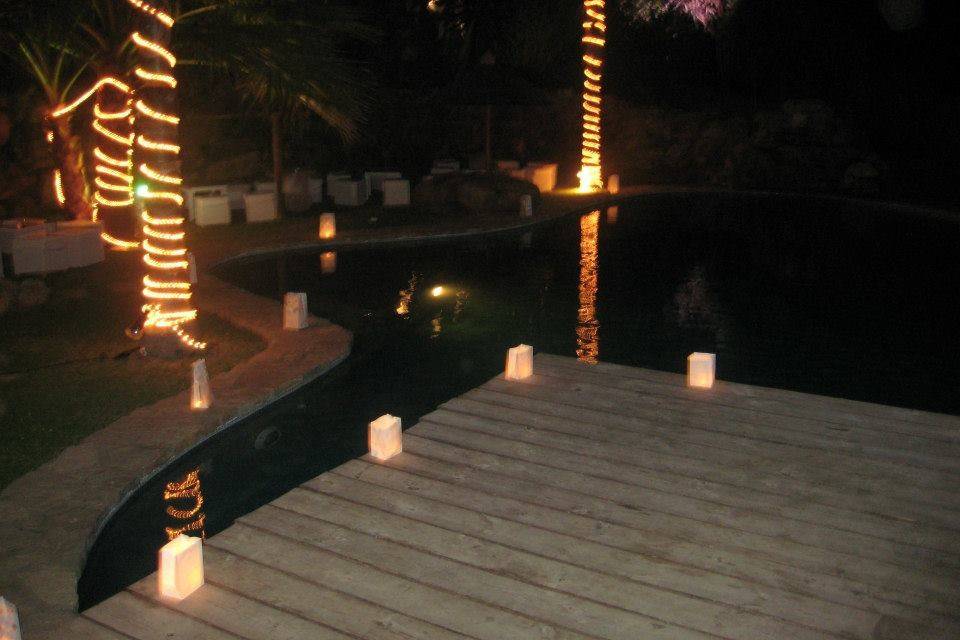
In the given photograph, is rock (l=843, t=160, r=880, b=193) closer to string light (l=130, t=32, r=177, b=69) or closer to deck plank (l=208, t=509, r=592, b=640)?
string light (l=130, t=32, r=177, b=69)

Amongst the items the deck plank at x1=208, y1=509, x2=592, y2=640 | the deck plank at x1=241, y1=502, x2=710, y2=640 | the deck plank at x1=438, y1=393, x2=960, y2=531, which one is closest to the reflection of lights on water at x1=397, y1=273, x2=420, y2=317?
the deck plank at x1=438, y1=393, x2=960, y2=531

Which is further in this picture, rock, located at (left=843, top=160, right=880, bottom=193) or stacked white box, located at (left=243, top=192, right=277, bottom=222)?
rock, located at (left=843, top=160, right=880, bottom=193)

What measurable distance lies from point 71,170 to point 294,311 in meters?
6.98

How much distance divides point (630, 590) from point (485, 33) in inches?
1023

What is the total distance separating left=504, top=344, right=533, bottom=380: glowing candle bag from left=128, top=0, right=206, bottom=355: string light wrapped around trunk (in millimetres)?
3498

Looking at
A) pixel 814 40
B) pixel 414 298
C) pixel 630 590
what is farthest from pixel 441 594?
pixel 814 40

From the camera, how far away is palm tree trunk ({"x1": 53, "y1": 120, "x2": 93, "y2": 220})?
48.9 feet

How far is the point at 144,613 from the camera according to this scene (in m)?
4.29

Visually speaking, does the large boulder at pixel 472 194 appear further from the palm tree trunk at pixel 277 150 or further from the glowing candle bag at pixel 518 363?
the glowing candle bag at pixel 518 363

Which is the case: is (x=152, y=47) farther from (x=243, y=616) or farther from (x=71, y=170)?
(x=71, y=170)

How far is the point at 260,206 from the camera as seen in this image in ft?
60.3

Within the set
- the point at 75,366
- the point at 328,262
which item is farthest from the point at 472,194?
the point at 75,366

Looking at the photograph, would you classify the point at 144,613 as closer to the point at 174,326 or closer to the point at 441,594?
the point at 441,594

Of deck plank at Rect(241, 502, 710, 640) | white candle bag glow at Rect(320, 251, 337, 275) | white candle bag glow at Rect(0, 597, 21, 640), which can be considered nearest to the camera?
white candle bag glow at Rect(0, 597, 21, 640)
